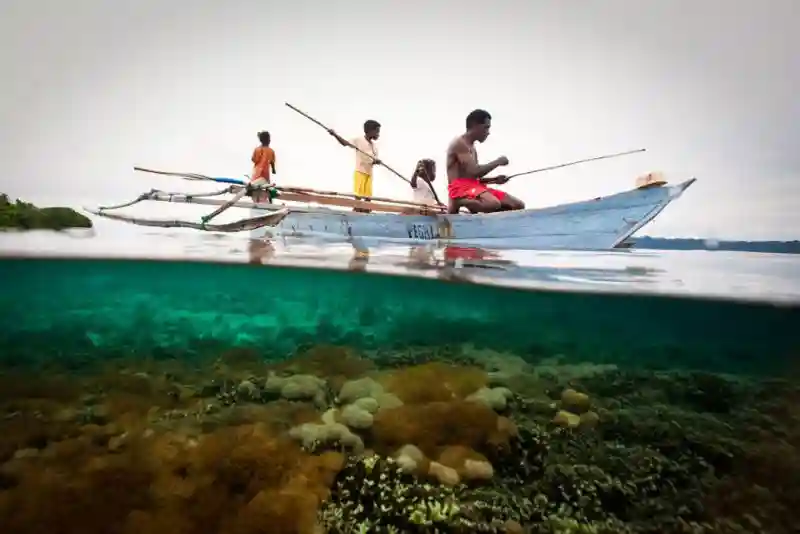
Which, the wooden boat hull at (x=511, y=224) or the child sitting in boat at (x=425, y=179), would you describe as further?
the child sitting in boat at (x=425, y=179)

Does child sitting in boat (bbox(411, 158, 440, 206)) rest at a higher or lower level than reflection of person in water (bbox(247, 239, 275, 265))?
higher

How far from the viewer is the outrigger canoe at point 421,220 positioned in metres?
2.00

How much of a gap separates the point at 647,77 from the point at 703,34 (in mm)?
252

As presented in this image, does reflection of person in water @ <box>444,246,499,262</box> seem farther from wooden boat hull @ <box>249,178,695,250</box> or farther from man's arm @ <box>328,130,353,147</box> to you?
man's arm @ <box>328,130,353,147</box>

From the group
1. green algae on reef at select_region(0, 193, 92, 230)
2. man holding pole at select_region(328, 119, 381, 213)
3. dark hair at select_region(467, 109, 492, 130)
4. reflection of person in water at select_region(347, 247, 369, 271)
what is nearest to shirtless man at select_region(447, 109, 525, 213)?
dark hair at select_region(467, 109, 492, 130)

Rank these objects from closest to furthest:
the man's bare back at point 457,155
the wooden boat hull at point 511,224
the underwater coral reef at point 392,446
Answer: the underwater coral reef at point 392,446 < the wooden boat hull at point 511,224 < the man's bare back at point 457,155

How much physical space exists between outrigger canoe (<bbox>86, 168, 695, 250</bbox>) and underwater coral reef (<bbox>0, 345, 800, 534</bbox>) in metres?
0.45

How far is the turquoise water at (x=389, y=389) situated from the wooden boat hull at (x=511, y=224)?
59 millimetres

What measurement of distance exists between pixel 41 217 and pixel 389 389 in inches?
59.3

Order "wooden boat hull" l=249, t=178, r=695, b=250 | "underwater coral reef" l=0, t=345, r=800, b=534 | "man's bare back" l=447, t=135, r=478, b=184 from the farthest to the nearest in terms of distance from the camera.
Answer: "man's bare back" l=447, t=135, r=478, b=184 → "wooden boat hull" l=249, t=178, r=695, b=250 → "underwater coral reef" l=0, t=345, r=800, b=534

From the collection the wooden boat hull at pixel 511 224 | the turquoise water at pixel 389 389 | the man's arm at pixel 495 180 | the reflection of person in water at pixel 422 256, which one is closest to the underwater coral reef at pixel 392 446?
the turquoise water at pixel 389 389

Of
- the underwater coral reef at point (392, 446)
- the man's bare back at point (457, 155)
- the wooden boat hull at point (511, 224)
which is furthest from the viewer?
the man's bare back at point (457, 155)

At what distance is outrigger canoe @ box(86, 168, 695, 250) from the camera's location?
200 centimetres

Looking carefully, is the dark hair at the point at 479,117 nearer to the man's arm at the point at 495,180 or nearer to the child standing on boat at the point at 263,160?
the man's arm at the point at 495,180
